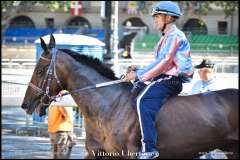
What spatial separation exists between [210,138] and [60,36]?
8.33 metres

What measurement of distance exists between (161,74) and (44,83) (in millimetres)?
1507

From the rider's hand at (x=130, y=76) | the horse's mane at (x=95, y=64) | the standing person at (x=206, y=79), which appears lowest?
the standing person at (x=206, y=79)

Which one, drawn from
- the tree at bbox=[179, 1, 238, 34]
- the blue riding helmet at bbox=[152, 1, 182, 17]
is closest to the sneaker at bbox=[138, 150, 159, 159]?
the blue riding helmet at bbox=[152, 1, 182, 17]

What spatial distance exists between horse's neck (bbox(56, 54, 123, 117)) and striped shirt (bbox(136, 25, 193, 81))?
50 centimetres

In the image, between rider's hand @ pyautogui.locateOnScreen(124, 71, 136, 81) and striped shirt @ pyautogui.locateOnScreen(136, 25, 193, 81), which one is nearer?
striped shirt @ pyautogui.locateOnScreen(136, 25, 193, 81)

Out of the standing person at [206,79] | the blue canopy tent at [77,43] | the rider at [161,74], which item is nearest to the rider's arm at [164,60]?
the rider at [161,74]

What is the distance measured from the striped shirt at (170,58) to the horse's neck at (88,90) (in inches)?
19.7

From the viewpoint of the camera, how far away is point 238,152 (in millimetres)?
7742

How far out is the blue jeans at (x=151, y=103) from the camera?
23.8ft

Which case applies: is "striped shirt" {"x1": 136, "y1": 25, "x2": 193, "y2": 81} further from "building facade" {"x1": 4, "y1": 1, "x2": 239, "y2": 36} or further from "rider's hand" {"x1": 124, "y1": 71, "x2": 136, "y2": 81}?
"building facade" {"x1": 4, "y1": 1, "x2": 239, "y2": 36}

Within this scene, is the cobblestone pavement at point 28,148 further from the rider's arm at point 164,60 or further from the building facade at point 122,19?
the building facade at point 122,19

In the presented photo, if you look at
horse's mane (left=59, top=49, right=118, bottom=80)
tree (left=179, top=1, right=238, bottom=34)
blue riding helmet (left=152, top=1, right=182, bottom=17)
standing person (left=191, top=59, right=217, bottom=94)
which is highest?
tree (left=179, top=1, right=238, bottom=34)

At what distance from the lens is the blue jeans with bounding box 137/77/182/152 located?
7.25 m

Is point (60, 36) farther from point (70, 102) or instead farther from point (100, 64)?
point (100, 64)
